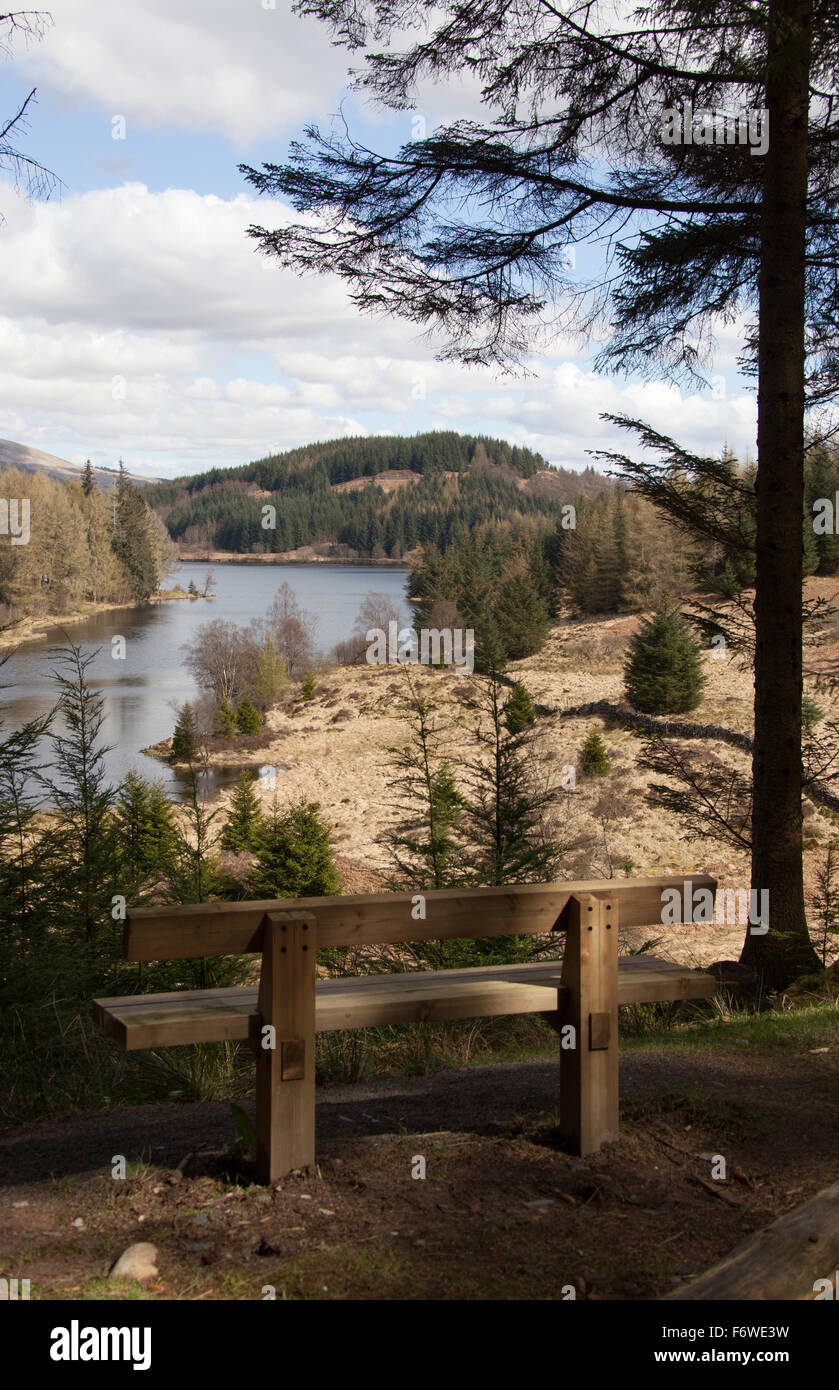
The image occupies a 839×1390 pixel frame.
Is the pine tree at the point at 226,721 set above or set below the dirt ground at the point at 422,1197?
below

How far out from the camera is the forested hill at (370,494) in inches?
4104

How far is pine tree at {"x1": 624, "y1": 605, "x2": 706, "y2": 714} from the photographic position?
35.0 m

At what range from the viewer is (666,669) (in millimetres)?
35281

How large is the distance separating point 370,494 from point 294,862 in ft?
354

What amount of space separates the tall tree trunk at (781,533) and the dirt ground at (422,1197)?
115 inches

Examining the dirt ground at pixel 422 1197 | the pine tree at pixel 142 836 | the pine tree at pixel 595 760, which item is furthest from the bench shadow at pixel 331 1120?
the pine tree at pixel 595 760

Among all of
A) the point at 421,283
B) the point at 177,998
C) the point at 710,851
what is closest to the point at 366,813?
the point at 710,851

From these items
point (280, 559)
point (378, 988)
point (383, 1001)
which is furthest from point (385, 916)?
point (280, 559)

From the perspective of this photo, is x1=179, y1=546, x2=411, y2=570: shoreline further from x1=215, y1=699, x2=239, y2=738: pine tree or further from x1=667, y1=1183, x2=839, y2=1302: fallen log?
x1=667, y1=1183, x2=839, y2=1302: fallen log

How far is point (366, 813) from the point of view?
96.8 ft

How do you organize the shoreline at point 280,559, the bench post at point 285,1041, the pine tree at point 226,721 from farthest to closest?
the shoreline at point 280,559 → the pine tree at point 226,721 → the bench post at point 285,1041

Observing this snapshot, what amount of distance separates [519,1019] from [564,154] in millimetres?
6377

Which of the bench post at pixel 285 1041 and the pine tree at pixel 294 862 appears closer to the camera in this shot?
the bench post at pixel 285 1041

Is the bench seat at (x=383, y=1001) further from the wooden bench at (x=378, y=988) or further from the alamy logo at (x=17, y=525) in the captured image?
the alamy logo at (x=17, y=525)
